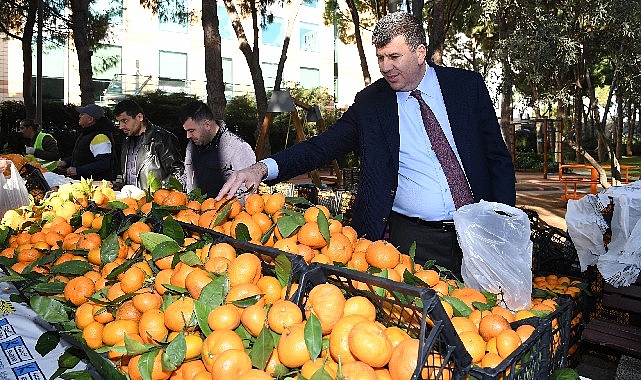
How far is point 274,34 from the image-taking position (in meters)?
34.5

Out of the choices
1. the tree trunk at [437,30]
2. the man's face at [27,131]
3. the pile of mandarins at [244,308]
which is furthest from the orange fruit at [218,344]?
the man's face at [27,131]

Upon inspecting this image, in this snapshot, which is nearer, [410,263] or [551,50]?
[410,263]

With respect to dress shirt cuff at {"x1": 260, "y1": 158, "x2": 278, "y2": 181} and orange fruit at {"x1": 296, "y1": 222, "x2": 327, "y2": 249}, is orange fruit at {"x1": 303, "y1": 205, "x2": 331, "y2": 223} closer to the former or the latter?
orange fruit at {"x1": 296, "y1": 222, "x2": 327, "y2": 249}

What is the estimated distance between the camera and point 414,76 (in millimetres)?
2645

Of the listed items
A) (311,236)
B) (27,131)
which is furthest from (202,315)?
(27,131)

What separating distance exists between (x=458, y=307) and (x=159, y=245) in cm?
104

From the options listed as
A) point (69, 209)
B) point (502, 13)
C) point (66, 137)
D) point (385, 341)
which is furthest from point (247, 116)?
point (385, 341)

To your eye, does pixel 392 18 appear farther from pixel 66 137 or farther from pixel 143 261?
pixel 66 137

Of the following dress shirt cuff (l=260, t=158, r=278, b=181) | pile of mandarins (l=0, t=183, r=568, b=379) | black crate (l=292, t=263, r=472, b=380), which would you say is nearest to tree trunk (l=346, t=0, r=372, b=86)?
dress shirt cuff (l=260, t=158, r=278, b=181)

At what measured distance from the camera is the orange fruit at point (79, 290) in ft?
6.51

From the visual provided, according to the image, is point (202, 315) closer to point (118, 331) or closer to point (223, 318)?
point (223, 318)

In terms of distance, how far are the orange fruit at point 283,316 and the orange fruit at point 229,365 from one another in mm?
123

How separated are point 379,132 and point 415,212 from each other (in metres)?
0.43

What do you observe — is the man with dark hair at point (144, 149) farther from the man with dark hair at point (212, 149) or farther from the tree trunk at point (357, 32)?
the tree trunk at point (357, 32)
